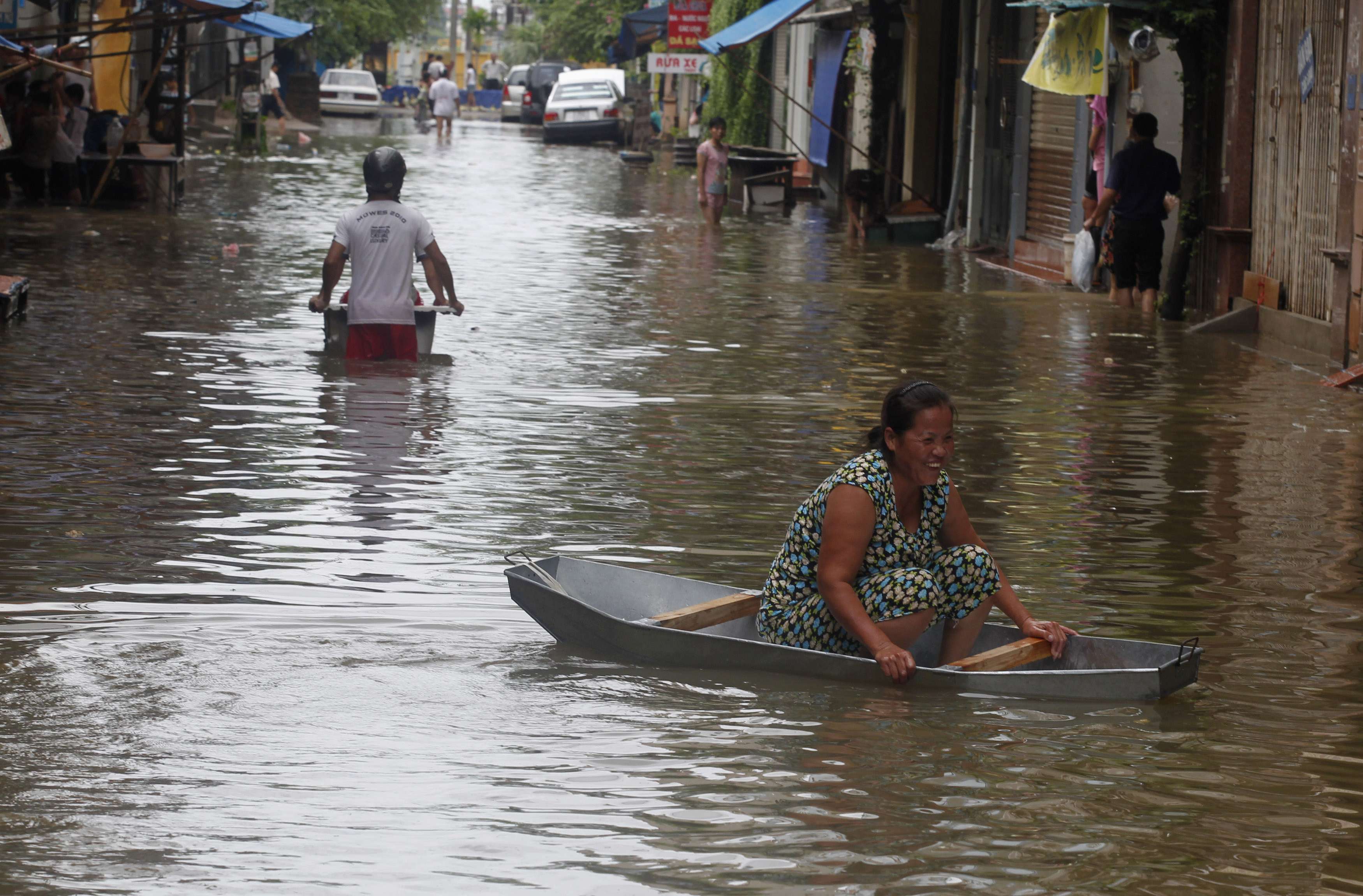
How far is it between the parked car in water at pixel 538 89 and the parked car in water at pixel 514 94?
16.7 inches

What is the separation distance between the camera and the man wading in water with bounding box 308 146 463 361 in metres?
11.5

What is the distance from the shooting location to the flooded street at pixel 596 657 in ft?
15.0

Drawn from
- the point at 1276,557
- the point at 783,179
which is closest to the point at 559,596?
the point at 1276,557

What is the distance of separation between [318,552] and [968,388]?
19.5 ft

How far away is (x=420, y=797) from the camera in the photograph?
15.9 ft

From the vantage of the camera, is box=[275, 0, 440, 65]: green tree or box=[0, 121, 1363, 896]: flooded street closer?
box=[0, 121, 1363, 896]: flooded street

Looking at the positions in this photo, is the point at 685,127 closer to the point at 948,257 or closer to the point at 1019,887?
the point at 948,257

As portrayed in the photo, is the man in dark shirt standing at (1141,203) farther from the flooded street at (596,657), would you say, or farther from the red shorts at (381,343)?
the red shorts at (381,343)

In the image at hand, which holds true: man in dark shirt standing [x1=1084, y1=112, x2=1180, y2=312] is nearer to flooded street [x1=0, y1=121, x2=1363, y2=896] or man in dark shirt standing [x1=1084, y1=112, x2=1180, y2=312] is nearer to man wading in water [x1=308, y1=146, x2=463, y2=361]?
flooded street [x1=0, y1=121, x2=1363, y2=896]

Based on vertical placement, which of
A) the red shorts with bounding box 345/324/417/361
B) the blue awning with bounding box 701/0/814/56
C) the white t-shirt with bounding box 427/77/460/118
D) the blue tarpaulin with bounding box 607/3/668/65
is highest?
the blue tarpaulin with bounding box 607/3/668/65

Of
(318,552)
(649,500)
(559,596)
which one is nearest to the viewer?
(559,596)

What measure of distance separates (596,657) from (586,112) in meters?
46.8

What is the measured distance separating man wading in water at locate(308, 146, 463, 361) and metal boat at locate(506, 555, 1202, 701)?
5305 mm

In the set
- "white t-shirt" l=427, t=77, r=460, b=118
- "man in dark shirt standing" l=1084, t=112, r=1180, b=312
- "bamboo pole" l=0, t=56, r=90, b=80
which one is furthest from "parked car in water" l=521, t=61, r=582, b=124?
"man in dark shirt standing" l=1084, t=112, r=1180, b=312
